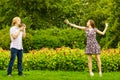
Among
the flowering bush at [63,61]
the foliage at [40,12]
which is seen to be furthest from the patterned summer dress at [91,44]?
the foliage at [40,12]

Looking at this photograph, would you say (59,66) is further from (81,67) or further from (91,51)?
(91,51)

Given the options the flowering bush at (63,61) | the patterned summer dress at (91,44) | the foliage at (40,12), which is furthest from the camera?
the foliage at (40,12)

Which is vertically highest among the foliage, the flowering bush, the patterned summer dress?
the foliage

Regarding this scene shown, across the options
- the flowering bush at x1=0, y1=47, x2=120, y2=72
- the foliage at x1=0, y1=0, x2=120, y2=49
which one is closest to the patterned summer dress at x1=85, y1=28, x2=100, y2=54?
the flowering bush at x1=0, y1=47, x2=120, y2=72

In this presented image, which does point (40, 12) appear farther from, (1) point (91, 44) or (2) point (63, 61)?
(1) point (91, 44)

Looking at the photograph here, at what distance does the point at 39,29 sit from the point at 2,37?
12.9ft

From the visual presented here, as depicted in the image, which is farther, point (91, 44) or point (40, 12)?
point (40, 12)

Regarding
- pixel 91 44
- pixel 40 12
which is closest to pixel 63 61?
pixel 91 44

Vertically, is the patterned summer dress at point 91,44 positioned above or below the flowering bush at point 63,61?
above

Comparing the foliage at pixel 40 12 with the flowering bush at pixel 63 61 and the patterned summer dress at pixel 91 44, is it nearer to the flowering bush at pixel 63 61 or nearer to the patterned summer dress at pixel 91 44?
the flowering bush at pixel 63 61

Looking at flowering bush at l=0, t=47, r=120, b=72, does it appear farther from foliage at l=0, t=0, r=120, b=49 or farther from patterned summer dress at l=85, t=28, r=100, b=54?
foliage at l=0, t=0, r=120, b=49

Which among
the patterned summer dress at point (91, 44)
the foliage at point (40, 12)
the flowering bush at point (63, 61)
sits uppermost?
the foliage at point (40, 12)

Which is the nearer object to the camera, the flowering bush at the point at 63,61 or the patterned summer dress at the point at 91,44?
the patterned summer dress at the point at 91,44

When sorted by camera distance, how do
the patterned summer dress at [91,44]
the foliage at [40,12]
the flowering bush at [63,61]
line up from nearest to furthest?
the patterned summer dress at [91,44], the flowering bush at [63,61], the foliage at [40,12]
